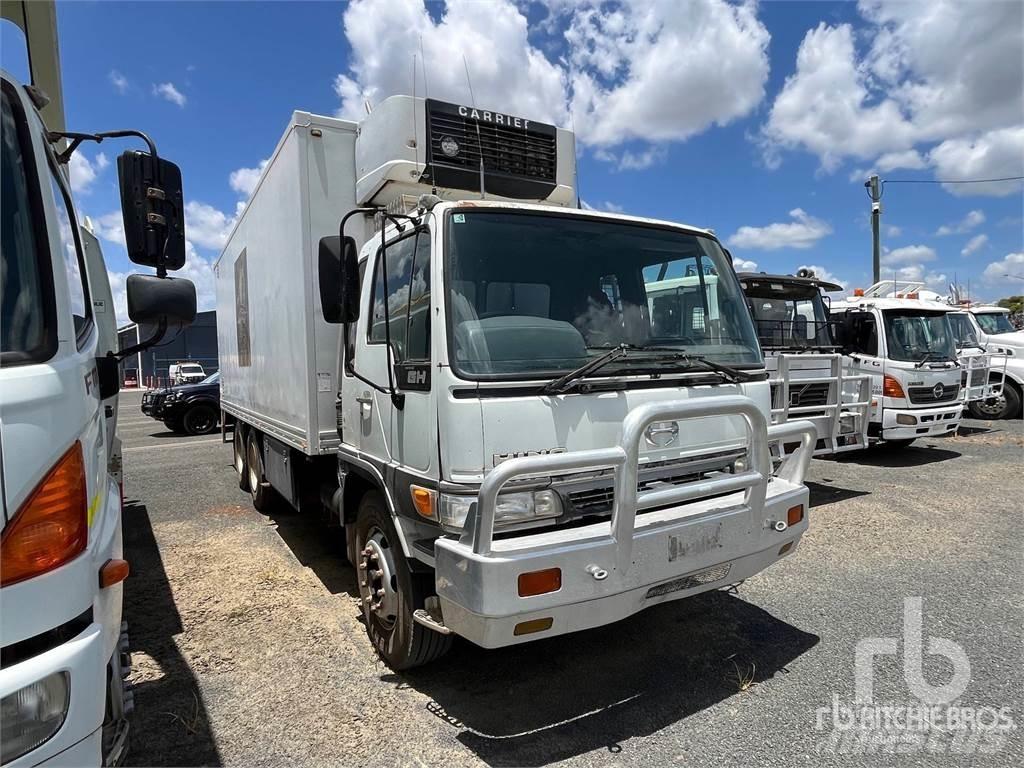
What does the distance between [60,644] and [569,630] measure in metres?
1.67

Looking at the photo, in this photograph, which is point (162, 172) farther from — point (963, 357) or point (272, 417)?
point (963, 357)

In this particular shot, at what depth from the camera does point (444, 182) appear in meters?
3.65

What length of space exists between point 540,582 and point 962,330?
10.8 m

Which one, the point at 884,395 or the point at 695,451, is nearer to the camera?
the point at 695,451

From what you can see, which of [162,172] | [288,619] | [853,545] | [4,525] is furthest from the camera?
[853,545]

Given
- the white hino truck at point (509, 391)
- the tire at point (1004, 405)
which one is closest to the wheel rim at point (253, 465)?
the white hino truck at point (509, 391)

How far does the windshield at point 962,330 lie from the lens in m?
9.50

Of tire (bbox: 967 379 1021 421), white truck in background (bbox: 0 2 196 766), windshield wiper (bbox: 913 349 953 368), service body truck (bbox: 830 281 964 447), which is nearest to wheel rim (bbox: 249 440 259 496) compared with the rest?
white truck in background (bbox: 0 2 196 766)

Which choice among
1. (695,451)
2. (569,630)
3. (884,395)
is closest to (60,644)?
(569,630)

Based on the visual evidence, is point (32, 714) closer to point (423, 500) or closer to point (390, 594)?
point (423, 500)

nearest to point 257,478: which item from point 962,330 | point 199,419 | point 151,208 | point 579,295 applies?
point 151,208

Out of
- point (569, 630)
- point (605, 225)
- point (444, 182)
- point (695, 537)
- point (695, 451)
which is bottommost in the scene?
point (569, 630)

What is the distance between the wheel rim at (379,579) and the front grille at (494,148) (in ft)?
7.50

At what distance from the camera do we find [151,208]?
2.38 m
